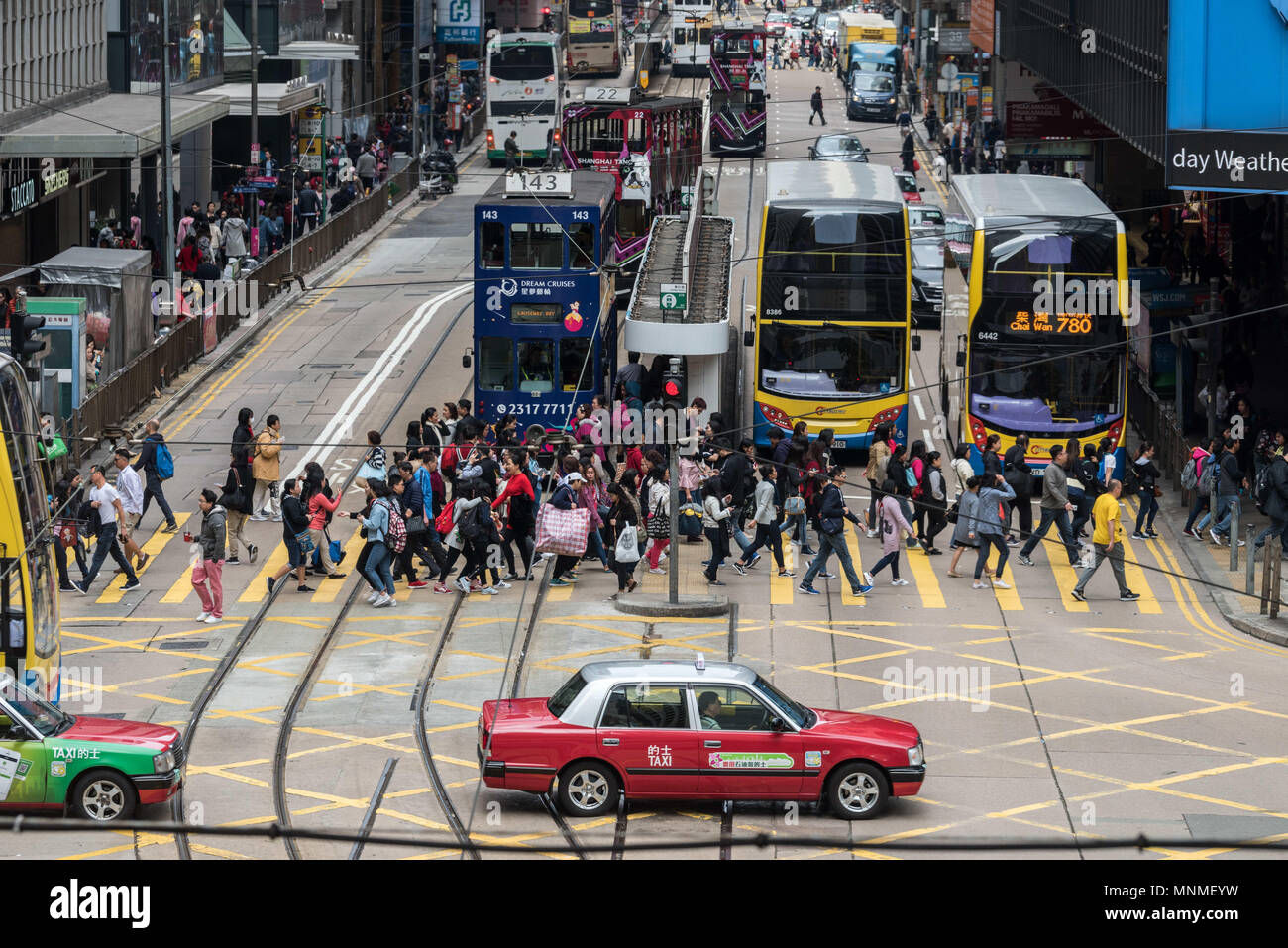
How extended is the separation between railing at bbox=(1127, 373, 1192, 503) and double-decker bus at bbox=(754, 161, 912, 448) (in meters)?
3.89

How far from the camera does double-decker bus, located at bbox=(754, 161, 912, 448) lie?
28.3 meters

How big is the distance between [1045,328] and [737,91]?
129 feet

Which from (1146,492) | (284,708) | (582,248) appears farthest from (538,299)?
(284,708)

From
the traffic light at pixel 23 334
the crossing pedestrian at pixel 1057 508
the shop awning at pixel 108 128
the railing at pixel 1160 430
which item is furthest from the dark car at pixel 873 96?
the traffic light at pixel 23 334

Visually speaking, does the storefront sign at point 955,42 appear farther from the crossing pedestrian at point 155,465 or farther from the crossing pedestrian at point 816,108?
the crossing pedestrian at point 155,465

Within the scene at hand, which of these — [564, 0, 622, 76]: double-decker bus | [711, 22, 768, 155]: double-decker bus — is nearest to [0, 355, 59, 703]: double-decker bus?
[711, 22, 768, 155]: double-decker bus

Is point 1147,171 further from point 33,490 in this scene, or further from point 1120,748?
point 33,490

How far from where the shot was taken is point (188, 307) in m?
35.0

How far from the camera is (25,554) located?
637 inches

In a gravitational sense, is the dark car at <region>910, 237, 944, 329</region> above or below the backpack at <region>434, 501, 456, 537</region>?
above

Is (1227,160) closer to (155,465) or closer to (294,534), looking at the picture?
(294,534)

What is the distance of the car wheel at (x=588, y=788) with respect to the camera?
49.9 feet

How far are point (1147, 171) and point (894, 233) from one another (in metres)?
26.0

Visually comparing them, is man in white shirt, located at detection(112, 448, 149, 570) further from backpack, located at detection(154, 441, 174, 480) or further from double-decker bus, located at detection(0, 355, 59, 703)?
double-decker bus, located at detection(0, 355, 59, 703)
